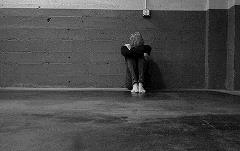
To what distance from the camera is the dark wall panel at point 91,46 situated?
562 centimetres

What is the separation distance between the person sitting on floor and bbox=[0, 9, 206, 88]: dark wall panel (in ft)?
2.07

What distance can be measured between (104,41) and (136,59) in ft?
2.87

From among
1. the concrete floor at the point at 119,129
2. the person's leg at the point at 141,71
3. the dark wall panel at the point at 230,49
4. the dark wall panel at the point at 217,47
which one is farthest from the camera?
the dark wall panel at the point at 217,47

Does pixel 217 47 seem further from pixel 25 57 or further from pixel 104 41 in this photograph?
pixel 25 57

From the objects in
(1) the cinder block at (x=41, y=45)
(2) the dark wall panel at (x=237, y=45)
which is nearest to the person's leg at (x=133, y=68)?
(1) the cinder block at (x=41, y=45)

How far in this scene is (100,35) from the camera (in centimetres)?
567

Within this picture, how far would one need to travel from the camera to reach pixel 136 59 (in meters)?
5.09

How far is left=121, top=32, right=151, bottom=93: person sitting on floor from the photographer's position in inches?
193

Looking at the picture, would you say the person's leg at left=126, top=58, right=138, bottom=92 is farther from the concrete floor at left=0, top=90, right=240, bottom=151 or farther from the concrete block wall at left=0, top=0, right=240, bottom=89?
the concrete floor at left=0, top=90, right=240, bottom=151

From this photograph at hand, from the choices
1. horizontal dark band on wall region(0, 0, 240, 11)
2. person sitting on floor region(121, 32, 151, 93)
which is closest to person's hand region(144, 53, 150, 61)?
person sitting on floor region(121, 32, 151, 93)

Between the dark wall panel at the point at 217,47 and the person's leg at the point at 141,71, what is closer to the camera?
the person's leg at the point at 141,71

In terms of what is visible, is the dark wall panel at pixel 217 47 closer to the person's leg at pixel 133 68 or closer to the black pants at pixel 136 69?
the black pants at pixel 136 69

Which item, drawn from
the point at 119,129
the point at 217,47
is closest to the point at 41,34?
the point at 217,47

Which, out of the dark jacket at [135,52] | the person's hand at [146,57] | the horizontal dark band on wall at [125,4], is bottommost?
the person's hand at [146,57]
